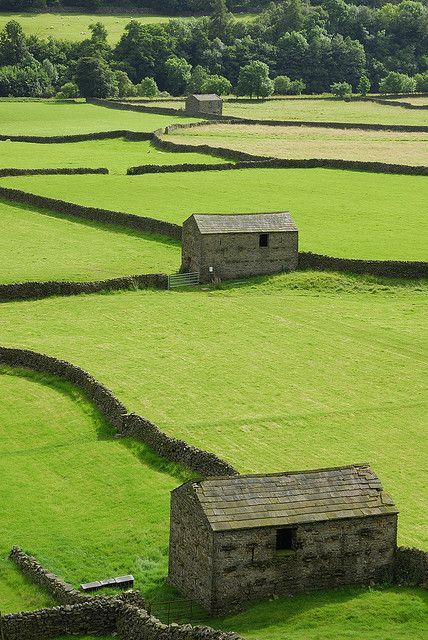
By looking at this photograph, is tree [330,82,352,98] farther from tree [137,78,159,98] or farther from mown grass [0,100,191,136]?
mown grass [0,100,191,136]

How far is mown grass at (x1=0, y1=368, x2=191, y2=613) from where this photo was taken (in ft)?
104

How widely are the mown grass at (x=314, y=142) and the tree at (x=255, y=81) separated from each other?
42.9 metres

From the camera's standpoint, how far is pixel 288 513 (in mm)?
29703

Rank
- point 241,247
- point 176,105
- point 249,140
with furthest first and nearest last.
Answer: point 176,105
point 249,140
point 241,247

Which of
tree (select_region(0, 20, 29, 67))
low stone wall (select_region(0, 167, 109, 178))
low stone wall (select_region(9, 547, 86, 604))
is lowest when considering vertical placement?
low stone wall (select_region(9, 547, 86, 604))

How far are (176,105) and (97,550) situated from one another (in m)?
140

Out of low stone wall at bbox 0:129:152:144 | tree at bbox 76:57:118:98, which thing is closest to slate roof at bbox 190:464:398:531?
low stone wall at bbox 0:129:152:144

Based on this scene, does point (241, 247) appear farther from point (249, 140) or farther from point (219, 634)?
point (249, 140)

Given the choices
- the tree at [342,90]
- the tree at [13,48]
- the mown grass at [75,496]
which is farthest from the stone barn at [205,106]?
the mown grass at [75,496]

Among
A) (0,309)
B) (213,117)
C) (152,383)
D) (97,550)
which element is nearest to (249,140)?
(213,117)

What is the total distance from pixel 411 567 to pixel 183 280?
3553cm

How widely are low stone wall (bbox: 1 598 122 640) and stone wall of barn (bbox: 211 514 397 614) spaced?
2363mm

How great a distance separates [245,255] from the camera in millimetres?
65438

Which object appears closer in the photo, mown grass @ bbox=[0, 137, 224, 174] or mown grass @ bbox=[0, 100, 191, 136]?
mown grass @ bbox=[0, 137, 224, 174]
